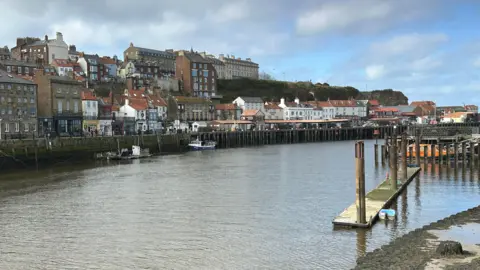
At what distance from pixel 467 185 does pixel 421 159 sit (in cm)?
1595

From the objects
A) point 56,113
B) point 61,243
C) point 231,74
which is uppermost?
point 231,74

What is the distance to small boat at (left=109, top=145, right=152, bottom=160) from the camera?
57.8 meters

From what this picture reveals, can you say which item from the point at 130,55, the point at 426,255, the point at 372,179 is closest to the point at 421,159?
the point at 372,179

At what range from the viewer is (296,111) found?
130 meters

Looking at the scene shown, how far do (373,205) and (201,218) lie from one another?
8098 millimetres

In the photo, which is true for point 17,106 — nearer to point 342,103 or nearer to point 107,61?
point 107,61

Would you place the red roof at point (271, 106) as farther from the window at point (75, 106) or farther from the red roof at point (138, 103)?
the window at point (75, 106)

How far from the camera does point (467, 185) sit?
104ft

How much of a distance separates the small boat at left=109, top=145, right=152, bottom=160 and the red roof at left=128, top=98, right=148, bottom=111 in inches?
934

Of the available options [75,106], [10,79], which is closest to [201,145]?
[75,106]

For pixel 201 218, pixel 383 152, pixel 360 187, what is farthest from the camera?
pixel 383 152

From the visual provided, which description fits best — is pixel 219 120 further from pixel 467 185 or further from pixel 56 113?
pixel 467 185

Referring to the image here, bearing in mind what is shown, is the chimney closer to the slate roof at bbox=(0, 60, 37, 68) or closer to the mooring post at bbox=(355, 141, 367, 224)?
the slate roof at bbox=(0, 60, 37, 68)

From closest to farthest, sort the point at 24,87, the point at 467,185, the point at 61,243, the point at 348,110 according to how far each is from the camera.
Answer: the point at 61,243, the point at 467,185, the point at 24,87, the point at 348,110
